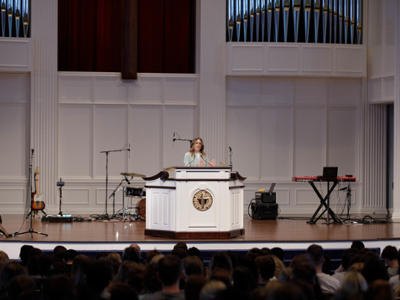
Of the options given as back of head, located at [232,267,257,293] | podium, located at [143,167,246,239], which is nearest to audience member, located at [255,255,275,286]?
back of head, located at [232,267,257,293]

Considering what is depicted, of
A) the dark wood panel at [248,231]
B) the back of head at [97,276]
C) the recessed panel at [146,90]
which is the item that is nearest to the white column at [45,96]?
the dark wood panel at [248,231]

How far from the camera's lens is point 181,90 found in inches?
464

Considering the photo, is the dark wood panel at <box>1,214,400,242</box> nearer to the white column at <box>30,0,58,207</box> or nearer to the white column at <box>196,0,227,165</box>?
the white column at <box>30,0,58,207</box>

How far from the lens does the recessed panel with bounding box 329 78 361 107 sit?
39.5 ft

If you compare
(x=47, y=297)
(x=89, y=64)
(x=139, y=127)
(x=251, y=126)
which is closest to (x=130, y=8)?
(x=89, y=64)

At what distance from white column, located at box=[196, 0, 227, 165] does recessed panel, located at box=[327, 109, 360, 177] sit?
2.53 metres

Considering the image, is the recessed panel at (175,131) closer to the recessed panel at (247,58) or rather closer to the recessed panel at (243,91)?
the recessed panel at (243,91)

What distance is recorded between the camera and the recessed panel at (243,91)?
11867mm

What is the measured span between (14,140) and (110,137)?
6.83ft

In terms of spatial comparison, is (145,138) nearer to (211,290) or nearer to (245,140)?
(245,140)

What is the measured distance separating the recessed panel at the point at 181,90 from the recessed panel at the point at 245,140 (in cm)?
93

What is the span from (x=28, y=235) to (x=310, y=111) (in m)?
6.97

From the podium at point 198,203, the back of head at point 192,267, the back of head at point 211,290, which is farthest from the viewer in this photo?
the podium at point 198,203

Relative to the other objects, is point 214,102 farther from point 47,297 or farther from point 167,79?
point 47,297
